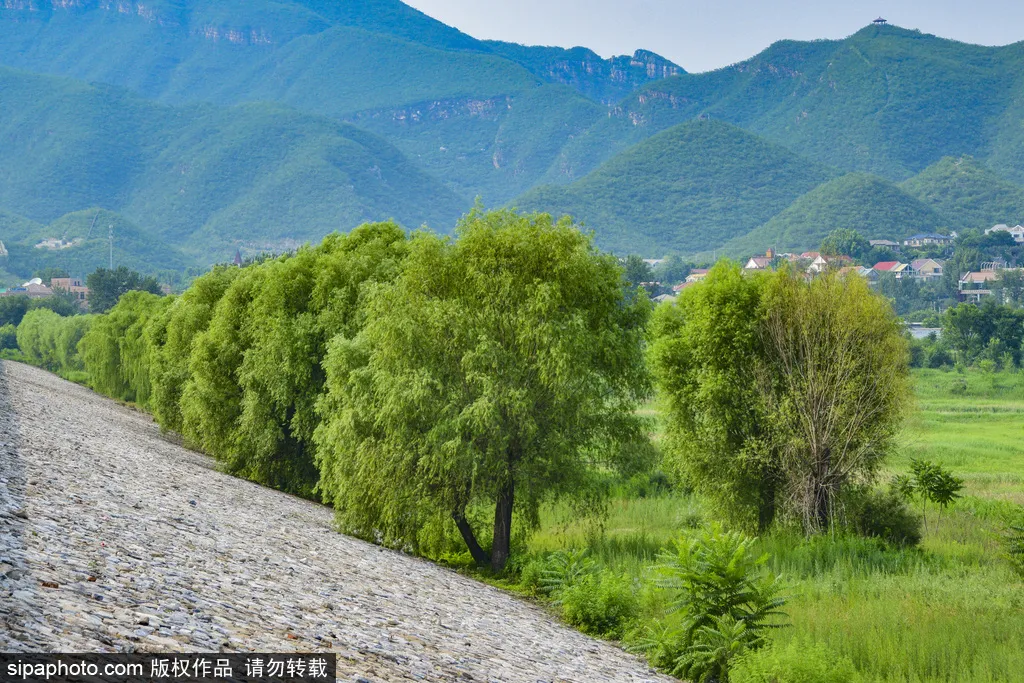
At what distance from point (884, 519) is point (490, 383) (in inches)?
640

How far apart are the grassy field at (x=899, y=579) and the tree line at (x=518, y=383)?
7.89ft

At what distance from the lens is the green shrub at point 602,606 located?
944 inches

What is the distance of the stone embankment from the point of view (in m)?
13.5

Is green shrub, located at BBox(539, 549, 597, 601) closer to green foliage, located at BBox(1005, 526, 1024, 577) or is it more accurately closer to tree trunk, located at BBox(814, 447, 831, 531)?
tree trunk, located at BBox(814, 447, 831, 531)

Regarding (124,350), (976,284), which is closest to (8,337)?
(124,350)

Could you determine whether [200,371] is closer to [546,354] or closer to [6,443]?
A: [6,443]

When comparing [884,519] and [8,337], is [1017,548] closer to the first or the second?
[884,519]

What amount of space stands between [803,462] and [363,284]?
676 inches

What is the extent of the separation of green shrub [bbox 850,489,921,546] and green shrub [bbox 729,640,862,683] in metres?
16.4

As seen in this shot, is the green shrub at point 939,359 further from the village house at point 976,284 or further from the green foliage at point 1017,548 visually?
the green foliage at point 1017,548

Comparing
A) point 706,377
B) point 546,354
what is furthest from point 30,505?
point 706,377

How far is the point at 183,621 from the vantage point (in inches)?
559

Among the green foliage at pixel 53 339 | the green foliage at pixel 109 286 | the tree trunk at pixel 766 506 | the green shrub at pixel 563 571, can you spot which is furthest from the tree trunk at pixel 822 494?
the green foliage at pixel 109 286

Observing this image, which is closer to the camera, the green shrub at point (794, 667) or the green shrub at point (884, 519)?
Result: the green shrub at point (794, 667)
